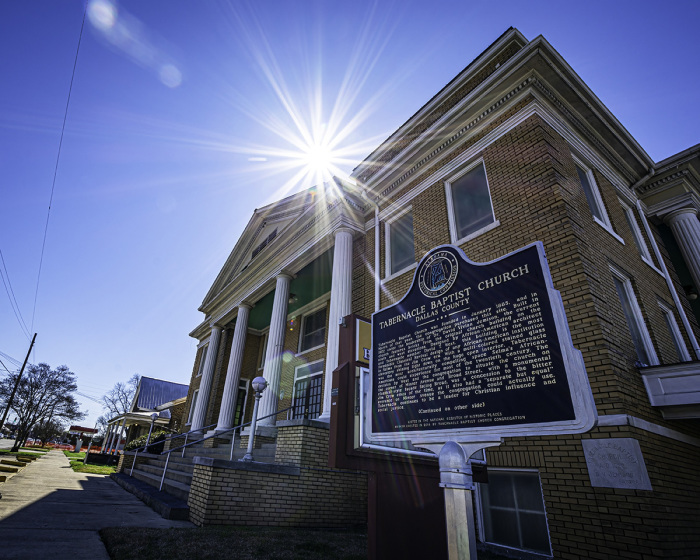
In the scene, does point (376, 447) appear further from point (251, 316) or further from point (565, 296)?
point (251, 316)

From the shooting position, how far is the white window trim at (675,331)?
849 cm

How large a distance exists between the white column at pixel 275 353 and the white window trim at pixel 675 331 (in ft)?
34.9

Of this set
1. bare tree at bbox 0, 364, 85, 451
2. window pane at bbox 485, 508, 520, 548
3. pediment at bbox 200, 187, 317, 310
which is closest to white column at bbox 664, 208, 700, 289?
window pane at bbox 485, 508, 520, 548

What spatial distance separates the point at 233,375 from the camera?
51.4ft

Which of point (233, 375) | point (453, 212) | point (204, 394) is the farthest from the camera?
point (204, 394)

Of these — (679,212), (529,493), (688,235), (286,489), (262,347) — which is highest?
(679,212)

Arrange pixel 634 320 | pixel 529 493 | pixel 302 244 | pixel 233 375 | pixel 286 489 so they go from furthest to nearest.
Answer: pixel 233 375 → pixel 302 244 → pixel 634 320 → pixel 286 489 → pixel 529 493

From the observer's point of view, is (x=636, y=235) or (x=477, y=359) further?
(x=636, y=235)

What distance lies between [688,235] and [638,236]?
1993 millimetres

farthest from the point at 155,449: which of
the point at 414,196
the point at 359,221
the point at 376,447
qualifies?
the point at 376,447

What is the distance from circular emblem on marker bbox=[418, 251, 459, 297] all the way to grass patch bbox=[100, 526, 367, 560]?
3706 millimetres

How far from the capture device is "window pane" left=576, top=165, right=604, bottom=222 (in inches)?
341

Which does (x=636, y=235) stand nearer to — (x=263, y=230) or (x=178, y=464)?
(x=263, y=230)

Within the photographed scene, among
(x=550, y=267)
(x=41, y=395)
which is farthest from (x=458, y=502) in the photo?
(x=41, y=395)
